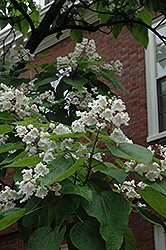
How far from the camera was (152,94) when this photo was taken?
6.87m

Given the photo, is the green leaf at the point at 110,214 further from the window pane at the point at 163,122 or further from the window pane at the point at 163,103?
the window pane at the point at 163,103

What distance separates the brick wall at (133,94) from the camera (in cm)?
616

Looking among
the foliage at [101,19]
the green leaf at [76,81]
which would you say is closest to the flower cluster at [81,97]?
the green leaf at [76,81]

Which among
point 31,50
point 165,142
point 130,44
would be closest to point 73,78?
point 31,50

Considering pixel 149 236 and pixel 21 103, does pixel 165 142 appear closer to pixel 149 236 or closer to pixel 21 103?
pixel 149 236

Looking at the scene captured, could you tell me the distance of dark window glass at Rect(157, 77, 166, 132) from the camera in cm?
662

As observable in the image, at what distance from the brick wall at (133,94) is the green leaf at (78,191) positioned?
4.38 m

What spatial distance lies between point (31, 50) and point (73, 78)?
2.44 feet

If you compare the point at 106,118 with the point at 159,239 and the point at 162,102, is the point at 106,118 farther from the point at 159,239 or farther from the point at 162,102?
the point at 162,102

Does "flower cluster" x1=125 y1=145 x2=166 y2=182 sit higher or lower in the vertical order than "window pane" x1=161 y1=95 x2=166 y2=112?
higher

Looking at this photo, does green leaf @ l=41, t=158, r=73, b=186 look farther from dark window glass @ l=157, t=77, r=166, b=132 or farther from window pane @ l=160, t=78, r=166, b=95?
window pane @ l=160, t=78, r=166, b=95

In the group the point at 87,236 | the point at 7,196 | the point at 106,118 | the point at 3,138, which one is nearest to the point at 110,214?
the point at 87,236

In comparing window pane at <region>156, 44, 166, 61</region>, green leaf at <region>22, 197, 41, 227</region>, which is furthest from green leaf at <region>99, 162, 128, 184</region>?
window pane at <region>156, 44, 166, 61</region>

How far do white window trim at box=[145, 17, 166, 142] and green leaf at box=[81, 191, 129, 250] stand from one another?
441 cm
